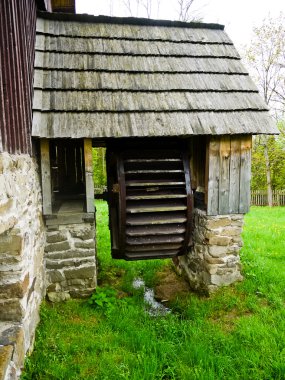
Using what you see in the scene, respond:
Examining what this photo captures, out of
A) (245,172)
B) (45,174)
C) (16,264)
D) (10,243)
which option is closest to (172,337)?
(16,264)

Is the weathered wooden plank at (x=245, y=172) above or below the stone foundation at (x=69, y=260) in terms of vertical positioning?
above

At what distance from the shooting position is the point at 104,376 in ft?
9.33

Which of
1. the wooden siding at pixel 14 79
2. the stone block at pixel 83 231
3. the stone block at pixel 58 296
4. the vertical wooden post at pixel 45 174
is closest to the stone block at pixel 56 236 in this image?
the stone block at pixel 83 231

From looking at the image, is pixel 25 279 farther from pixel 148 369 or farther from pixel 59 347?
pixel 148 369

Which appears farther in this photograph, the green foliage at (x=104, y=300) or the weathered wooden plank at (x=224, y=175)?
the weathered wooden plank at (x=224, y=175)

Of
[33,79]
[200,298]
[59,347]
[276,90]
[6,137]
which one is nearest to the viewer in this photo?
[6,137]

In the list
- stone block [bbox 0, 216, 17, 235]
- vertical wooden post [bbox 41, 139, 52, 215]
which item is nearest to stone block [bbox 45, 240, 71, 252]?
vertical wooden post [bbox 41, 139, 52, 215]

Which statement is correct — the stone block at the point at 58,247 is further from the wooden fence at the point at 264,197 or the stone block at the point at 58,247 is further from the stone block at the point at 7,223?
the wooden fence at the point at 264,197

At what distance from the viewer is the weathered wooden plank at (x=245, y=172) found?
171 inches

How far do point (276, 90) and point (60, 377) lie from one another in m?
17.0

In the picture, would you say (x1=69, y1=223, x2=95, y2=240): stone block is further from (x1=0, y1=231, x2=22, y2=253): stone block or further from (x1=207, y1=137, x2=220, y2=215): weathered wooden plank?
(x1=207, y1=137, x2=220, y2=215): weathered wooden plank

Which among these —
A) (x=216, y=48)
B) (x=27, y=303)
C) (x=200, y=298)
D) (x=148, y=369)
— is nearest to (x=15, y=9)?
(x=27, y=303)

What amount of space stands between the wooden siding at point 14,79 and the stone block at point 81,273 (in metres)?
1.90

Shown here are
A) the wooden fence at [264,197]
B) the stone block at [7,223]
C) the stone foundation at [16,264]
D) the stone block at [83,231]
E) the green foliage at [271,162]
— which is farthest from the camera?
the wooden fence at [264,197]
